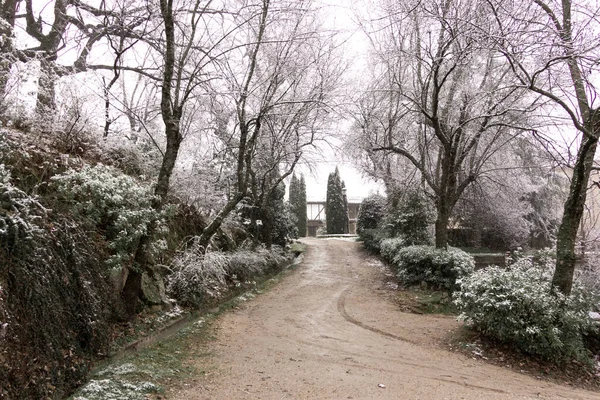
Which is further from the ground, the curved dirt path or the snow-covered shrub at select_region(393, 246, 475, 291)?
the snow-covered shrub at select_region(393, 246, 475, 291)

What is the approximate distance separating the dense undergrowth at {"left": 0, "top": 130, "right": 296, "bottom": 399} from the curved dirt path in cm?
113

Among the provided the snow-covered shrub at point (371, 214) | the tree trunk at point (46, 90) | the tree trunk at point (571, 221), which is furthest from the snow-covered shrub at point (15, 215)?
the snow-covered shrub at point (371, 214)

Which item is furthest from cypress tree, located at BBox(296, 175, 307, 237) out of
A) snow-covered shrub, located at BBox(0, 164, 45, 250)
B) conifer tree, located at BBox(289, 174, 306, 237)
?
snow-covered shrub, located at BBox(0, 164, 45, 250)

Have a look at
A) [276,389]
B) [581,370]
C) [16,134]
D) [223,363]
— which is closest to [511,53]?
[581,370]

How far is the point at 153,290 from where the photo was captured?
6.61m

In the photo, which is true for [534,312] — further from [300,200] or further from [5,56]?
[300,200]

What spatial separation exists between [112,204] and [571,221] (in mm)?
7497

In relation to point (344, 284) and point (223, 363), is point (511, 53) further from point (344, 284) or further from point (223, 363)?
point (344, 284)

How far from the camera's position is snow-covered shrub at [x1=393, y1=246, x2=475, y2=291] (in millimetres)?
10383

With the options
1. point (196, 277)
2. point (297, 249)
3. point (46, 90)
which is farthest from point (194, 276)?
point (297, 249)

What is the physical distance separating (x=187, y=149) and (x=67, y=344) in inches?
313

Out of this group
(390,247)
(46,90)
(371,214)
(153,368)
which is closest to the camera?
(153,368)

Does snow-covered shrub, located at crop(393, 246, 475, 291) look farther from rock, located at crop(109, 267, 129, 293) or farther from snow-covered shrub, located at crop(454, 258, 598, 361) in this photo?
rock, located at crop(109, 267, 129, 293)

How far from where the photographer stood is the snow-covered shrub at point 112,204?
5035mm
